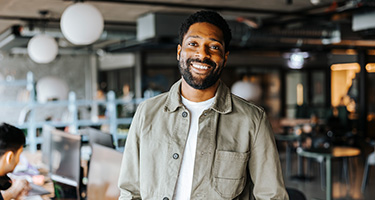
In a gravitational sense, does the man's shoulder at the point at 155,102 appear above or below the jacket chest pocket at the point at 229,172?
above

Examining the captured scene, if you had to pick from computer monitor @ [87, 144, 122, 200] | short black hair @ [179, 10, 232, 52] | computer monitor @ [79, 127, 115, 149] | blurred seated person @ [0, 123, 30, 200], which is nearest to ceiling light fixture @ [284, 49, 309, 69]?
computer monitor @ [79, 127, 115, 149]

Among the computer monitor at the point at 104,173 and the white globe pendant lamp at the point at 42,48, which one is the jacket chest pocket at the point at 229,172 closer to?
the computer monitor at the point at 104,173

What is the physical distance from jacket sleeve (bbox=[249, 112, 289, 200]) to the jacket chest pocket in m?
0.04

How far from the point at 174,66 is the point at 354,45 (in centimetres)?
478

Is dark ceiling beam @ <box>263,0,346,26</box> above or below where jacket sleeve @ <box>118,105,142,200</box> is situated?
above

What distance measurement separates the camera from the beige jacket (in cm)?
152

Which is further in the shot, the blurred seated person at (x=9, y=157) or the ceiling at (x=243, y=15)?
the ceiling at (x=243, y=15)

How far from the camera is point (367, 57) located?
37.2 feet

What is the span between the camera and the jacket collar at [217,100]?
5.16 ft

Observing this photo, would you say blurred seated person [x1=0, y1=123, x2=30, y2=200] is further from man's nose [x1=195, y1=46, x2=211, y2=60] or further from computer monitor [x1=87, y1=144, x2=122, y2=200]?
man's nose [x1=195, y1=46, x2=211, y2=60]

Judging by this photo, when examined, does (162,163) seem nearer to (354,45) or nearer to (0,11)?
(0,11)

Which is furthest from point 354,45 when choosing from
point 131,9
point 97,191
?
point 97,191

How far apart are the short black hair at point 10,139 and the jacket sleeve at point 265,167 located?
4.50ft

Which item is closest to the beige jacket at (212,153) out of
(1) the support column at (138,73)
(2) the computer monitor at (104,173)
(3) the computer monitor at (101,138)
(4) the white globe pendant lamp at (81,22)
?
(2) the computer monitor at (104,173)
